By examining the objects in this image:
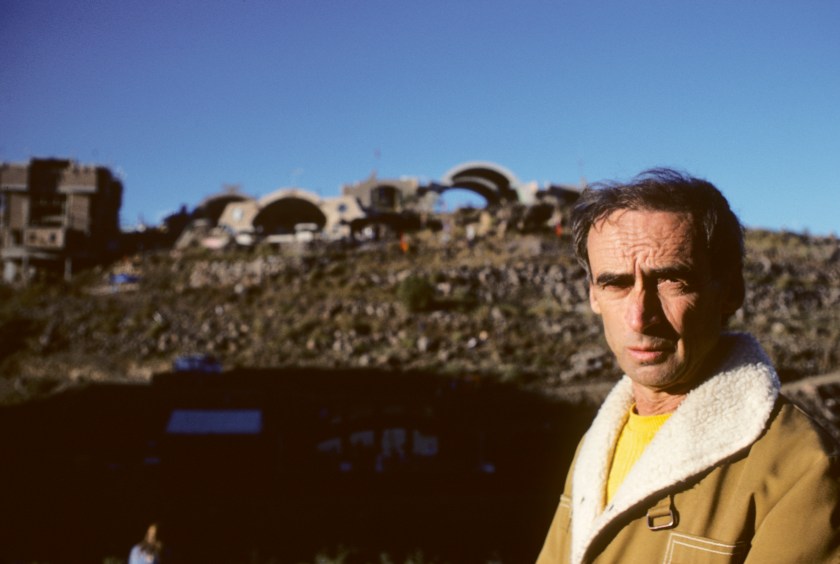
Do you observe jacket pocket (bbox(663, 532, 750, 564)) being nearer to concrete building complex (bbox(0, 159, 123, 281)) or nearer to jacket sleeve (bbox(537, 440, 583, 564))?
jacket sleeve (bbox(537, 440, 583, 564))

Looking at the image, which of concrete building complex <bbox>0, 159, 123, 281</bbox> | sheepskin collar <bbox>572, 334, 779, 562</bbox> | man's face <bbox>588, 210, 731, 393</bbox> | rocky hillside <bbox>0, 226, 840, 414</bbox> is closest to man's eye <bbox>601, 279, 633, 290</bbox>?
man's face <bbox>588, 210, 731, 393</bbox>

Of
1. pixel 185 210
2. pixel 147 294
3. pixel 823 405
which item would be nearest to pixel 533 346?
pixel 823 405

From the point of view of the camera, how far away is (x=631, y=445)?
7.05 ft

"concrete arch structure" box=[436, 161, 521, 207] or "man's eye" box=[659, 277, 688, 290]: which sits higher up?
"concrete arch structure" box=[436, 161, 521, 207]

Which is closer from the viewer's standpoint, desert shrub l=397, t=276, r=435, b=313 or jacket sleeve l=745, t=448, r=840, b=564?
jacket sleeve l=745, t=448, r=840, b=564

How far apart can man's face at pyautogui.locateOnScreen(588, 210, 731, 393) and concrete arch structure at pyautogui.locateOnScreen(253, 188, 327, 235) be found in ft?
131

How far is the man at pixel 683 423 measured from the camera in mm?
1490

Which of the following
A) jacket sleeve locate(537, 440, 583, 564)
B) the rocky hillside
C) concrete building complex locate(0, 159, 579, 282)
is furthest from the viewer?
concrete building complex locate(0, 159, 579, 282)

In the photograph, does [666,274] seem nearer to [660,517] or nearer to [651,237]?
[651,237]

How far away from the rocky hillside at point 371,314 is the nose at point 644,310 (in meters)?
17.7

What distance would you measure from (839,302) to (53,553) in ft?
99.3

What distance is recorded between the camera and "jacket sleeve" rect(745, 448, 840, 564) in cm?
140

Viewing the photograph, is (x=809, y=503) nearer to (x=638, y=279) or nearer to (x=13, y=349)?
(x=638, y=279)

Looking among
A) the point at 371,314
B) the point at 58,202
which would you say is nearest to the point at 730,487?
the point at 371,314
